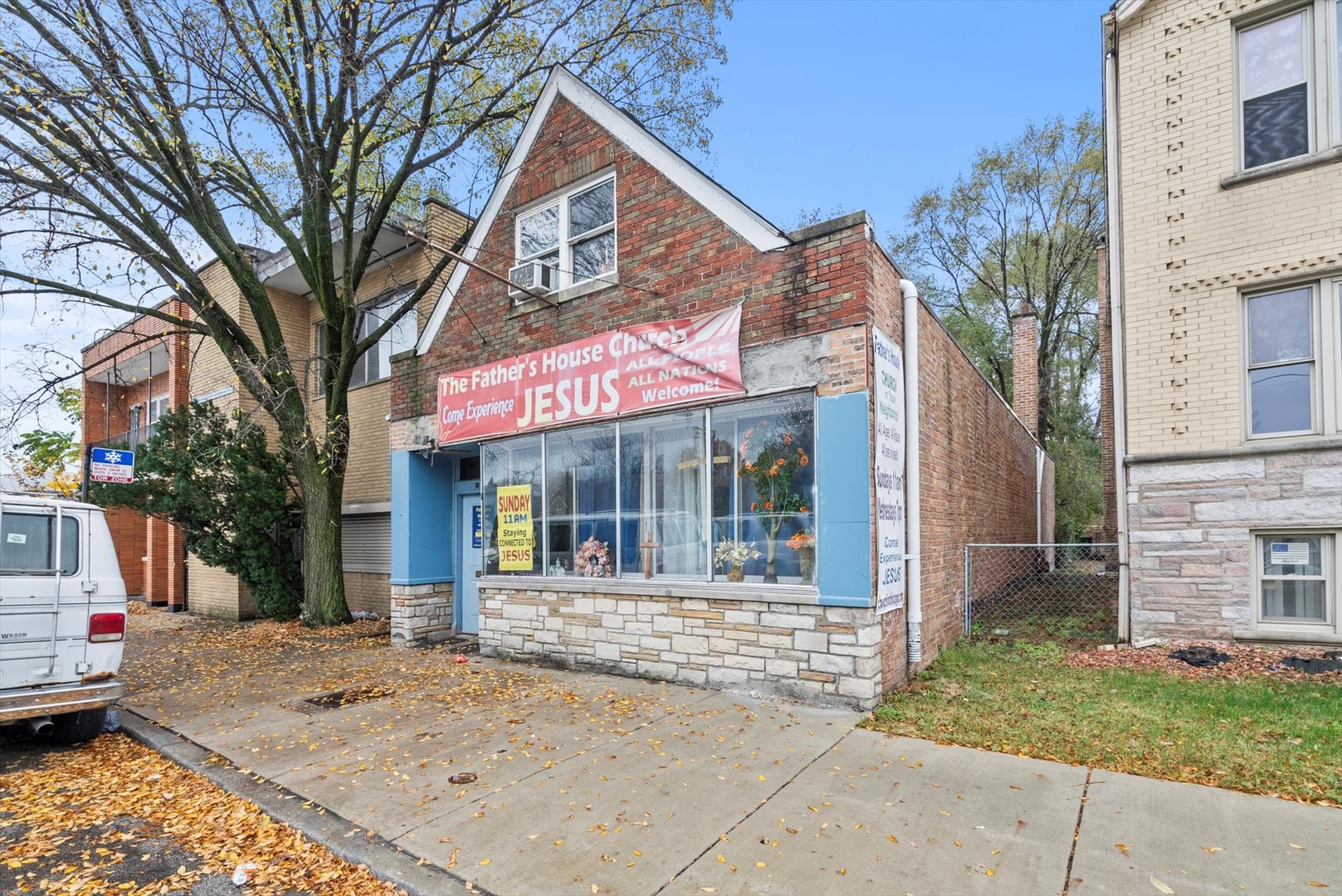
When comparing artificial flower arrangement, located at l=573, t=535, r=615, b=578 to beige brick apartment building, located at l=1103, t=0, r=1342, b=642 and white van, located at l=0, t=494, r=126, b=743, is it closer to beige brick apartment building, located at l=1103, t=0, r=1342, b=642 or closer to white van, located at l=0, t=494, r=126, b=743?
white van, located at l=0, t=494, r=126, b=743

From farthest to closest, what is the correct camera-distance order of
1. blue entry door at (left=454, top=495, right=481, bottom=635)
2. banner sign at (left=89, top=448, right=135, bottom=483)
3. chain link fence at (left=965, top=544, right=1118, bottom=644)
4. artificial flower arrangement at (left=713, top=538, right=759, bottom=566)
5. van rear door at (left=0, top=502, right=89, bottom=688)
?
blue entry door at (left=454, top=495, right=481, bottom=635)
banner sign at (left=89, top=448, right=135, bottom=483)
chain link fence at (left=965, top=544, right=1118, bottom=644)
artificial flower arrangement at (left=713, top=538, right=759, bottom=566)
van rear door at (left=0, top=502, right=89, bottom=688)

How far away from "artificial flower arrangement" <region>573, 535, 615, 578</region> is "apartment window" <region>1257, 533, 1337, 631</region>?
7.12m

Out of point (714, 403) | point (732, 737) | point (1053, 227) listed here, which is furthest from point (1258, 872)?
point (1053, 227)

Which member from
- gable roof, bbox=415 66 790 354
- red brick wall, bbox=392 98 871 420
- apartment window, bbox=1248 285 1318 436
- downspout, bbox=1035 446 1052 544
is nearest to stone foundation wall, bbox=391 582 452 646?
red brick wall, bbox=392 98 871 420

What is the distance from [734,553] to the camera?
7.26m

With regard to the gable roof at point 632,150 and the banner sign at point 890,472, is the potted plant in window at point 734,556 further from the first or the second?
the gable roof at point 632,150

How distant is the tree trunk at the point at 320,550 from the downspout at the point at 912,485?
9594 mm

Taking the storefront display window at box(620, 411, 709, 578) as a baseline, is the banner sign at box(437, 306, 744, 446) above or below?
above

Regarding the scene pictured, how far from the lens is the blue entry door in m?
11.0

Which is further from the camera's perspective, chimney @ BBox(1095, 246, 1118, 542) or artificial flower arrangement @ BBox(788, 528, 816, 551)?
chimney @ BBox(1095, 246, 1118, 542)

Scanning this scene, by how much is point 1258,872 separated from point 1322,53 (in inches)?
335

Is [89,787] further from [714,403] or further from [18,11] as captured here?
[18,11]

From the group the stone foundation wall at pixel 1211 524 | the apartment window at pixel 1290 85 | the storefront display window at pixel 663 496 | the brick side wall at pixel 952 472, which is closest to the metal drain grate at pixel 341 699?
the storefront display window at pixel 663 496

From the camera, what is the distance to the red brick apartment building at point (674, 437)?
21.6 ft
